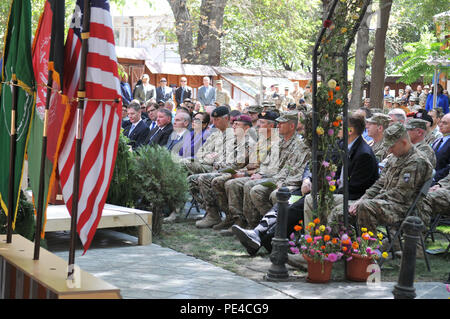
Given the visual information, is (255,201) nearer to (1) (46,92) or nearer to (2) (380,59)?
(1) (46,92)

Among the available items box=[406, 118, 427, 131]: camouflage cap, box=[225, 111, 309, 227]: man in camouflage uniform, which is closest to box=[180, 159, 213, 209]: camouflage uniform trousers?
box=[225, 111, 309, 227]: man in camouflage uniform

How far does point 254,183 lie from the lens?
9.47m

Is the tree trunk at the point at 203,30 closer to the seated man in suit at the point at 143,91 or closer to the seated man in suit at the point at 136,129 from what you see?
the seated man in suit at the point at 143,91

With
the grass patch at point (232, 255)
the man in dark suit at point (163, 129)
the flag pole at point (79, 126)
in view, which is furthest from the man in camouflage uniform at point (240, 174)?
the flag pole at point (79, 126)

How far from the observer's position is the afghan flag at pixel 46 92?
402 centimetres

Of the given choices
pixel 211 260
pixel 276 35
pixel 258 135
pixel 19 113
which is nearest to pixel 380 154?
pixel 258 135

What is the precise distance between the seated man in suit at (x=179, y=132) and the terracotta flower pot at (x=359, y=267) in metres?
6.14

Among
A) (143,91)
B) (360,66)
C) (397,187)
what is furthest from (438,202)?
(143,91)

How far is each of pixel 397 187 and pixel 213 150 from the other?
4852mm

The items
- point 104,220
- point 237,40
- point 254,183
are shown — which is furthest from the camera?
point 237,40

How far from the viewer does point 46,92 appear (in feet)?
14.3
